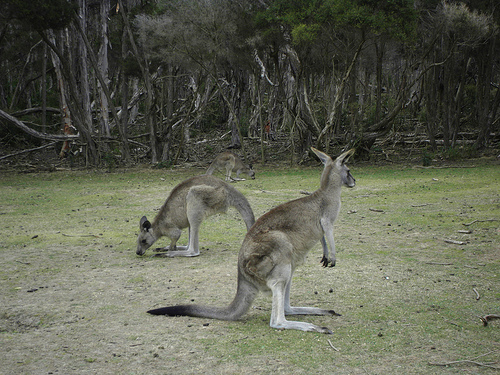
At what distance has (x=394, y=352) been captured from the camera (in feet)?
11.3

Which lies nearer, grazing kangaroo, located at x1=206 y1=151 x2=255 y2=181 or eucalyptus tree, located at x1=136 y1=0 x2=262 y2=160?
grazing kangaroo, located at x1=206 y1=151 x2=255 y2=181

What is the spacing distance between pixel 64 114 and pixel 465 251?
67.6ft

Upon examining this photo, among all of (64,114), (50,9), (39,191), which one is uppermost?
(50,9)

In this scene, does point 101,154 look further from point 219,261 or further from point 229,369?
point 229,369

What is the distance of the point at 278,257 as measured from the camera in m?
3.88

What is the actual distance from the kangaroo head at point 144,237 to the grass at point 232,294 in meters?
0.24

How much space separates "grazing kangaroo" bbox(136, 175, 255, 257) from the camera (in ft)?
21.5

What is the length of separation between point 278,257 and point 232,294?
1.15m

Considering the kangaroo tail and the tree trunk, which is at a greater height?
the tree trunk

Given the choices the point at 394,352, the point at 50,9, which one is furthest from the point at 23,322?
the point at 50,9

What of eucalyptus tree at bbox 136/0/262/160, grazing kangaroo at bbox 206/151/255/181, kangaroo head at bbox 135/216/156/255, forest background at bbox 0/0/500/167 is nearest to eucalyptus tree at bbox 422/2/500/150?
forest background at bbox 0/0/500/167

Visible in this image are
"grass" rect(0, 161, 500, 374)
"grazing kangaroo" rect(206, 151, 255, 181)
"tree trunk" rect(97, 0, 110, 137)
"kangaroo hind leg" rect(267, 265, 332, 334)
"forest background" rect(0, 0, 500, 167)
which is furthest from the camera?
"tree trunk" rect(97, 0, 110, 137)

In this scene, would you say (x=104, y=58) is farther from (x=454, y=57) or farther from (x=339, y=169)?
(x=339, y=169)

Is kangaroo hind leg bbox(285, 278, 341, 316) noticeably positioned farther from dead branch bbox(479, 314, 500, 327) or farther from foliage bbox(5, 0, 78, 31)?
foliage bbox(5, 0, 78, 31)
